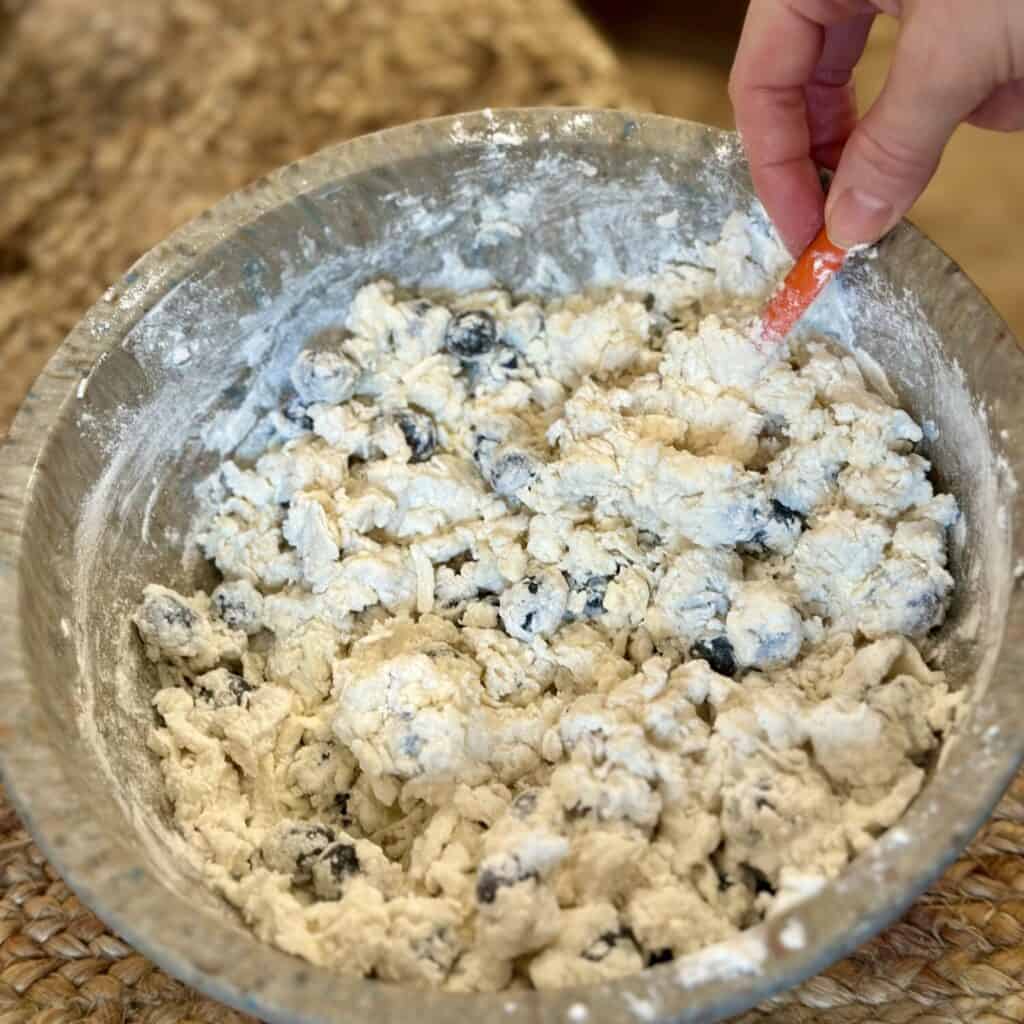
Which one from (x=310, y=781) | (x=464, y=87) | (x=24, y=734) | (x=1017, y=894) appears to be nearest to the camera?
(x=24, y=734)

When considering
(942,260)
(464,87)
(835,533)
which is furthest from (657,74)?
(835,533)

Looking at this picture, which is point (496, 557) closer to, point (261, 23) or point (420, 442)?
point (420, 442)

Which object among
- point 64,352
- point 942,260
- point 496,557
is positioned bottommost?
point 496,557

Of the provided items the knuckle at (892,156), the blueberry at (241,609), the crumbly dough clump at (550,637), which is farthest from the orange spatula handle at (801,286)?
the blueberry at (241,609)

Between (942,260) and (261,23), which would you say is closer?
(942,260)

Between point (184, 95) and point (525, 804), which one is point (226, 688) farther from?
point (184, 95)

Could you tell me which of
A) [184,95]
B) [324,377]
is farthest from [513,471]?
[184,95]

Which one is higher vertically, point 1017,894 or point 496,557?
Answer: point 496,557

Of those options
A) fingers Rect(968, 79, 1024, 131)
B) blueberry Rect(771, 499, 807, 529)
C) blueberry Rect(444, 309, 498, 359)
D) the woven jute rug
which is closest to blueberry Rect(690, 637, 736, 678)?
blueberry Rect(771, 499, 807, 529)
